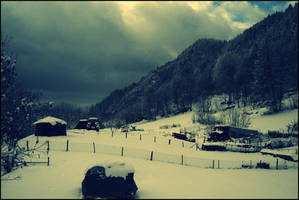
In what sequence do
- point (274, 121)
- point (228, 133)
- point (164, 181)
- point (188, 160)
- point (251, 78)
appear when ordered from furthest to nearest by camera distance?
point (251, 78) → point (274, 121) → point (228, 133) → point (188, 160) → point (164, 181)

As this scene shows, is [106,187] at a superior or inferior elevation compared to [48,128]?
inferior

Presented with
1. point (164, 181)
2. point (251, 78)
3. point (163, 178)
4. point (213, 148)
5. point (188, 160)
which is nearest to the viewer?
point (164, 181)

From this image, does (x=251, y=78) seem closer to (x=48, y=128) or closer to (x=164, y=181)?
(x=48, y=128)

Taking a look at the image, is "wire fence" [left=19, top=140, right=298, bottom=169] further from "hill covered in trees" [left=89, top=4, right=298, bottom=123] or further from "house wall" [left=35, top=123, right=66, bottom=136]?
"hill covered in trees" [left=89, top=4, right=298, bottom=123]

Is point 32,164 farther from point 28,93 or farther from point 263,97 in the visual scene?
point 263,97

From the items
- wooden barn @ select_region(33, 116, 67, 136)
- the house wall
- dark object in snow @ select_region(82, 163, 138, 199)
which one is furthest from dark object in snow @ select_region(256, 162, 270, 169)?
the house wall

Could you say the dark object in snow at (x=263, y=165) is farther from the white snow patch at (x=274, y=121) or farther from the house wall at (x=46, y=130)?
the house wall at (x=46, y=130)

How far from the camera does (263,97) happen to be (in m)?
78.9

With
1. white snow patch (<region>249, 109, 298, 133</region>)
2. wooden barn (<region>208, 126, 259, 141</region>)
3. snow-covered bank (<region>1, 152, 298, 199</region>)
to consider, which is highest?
white snow patch (<region>249, 109, 298, 133</region>)

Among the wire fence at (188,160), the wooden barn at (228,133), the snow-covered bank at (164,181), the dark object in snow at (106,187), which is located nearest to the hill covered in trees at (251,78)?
the wooden barn at (228,133)

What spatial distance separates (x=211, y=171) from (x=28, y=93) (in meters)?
19.8

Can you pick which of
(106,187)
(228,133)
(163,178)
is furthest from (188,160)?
(228,133)

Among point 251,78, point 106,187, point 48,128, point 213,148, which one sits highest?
point 251,78

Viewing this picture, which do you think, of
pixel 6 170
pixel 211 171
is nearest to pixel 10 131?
pixel 6 170
